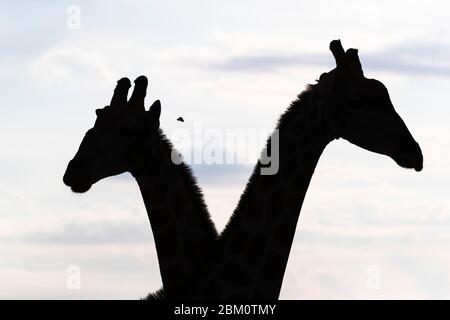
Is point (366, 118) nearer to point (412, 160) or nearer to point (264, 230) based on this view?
point (412, 160)

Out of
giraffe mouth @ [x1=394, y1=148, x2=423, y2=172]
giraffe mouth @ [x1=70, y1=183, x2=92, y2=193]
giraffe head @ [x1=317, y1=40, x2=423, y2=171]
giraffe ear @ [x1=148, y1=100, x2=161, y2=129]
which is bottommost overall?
giraffe mouth @ [x1=394, y1=148, x2=423, y2=172]

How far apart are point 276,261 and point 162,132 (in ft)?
15.0

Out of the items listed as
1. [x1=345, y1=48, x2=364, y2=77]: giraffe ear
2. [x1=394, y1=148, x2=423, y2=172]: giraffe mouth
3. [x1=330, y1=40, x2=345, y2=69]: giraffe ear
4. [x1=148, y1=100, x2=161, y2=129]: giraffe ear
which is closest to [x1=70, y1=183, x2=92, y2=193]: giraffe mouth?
[x1=148, y1=100, x2=161, y2=129]: giraffe ear

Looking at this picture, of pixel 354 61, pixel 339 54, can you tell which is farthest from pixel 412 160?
pixel 339 54

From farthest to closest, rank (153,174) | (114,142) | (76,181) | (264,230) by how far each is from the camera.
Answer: (153,174) → (114,142) → (76,181) → (264,230)

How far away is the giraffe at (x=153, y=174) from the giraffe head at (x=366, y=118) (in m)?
3.29

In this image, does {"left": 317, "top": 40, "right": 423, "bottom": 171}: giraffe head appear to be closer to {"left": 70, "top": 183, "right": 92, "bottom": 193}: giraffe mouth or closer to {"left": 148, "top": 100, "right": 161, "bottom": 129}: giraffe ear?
{"left": 148, "top": 100, "right": 161, "bottom": 129}: giraffe ear

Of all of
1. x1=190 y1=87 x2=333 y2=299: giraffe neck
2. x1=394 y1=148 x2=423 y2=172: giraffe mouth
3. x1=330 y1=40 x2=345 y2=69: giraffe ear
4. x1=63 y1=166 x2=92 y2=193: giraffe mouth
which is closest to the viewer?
x1=190 y1=87 x2=333 y2=299: giraffe neck

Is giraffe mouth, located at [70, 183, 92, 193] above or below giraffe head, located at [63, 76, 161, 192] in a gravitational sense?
below

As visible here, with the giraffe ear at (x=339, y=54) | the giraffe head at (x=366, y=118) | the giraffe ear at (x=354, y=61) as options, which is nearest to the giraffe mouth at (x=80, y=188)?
the giraffe head at (x=366, y=118)

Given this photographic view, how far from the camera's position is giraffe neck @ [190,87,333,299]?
1164cm

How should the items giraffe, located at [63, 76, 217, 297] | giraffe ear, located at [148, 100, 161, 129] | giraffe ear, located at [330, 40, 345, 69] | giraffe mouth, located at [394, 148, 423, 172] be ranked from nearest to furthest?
giraffe mouth, located at [394, 148, 423, 172], giraffe ear, located at [330, 40, 345, 69], giraffe, located at [63, 76, 217, 297], giraffe ear, located at [148, 100, 161, 129]

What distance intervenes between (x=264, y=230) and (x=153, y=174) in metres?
3.74

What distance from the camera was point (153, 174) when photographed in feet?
49.0
